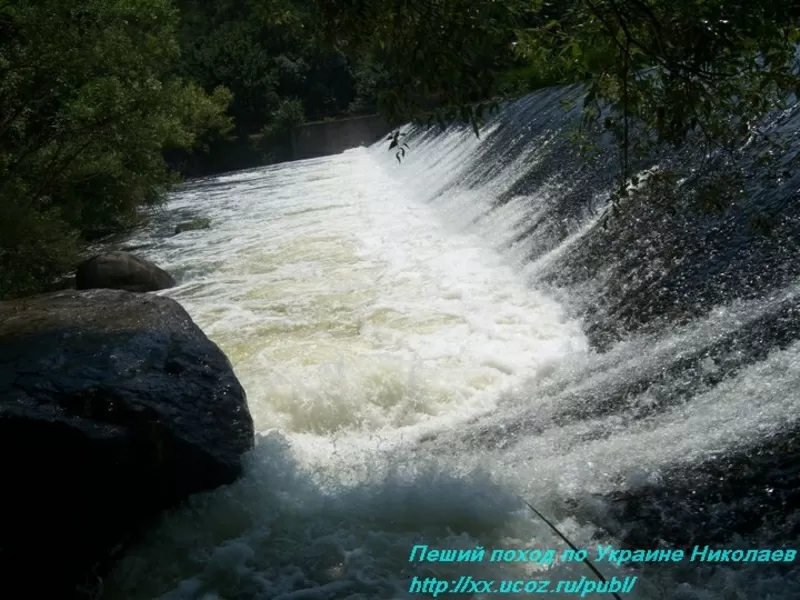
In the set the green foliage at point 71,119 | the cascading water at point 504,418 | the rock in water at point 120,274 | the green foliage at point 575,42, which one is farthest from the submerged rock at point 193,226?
the green foliage at point 575,42

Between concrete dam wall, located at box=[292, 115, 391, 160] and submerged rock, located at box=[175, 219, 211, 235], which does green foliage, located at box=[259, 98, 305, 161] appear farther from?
submerged rock, located at box=[175, 219, 211, 235]

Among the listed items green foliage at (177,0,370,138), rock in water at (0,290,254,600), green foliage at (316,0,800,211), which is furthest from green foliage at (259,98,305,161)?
green foliage at (316,0,800,211)

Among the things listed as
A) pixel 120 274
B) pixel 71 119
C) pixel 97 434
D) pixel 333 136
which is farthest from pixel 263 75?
pixel 97 434

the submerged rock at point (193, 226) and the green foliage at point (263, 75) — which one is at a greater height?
the green foliage at point (263, 75)

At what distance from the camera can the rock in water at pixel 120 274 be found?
29.2ft

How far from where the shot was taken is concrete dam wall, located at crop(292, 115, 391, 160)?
1481 inches

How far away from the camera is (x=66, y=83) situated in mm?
10211

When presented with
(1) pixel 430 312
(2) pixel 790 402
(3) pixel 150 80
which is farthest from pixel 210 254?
(2) pixel 790 402

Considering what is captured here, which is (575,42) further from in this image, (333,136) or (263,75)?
(263,75)

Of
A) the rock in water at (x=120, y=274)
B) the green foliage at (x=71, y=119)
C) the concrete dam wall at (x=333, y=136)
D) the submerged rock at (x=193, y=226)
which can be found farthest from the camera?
the concrete dam wall at (x=333, y=136)

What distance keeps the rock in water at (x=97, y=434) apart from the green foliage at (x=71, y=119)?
4931 mm

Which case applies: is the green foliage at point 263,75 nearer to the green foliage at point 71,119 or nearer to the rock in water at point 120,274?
the green foliage at point 71,119

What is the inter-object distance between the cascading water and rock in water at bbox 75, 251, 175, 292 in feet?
3.49

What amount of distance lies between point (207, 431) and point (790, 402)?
272 cm
